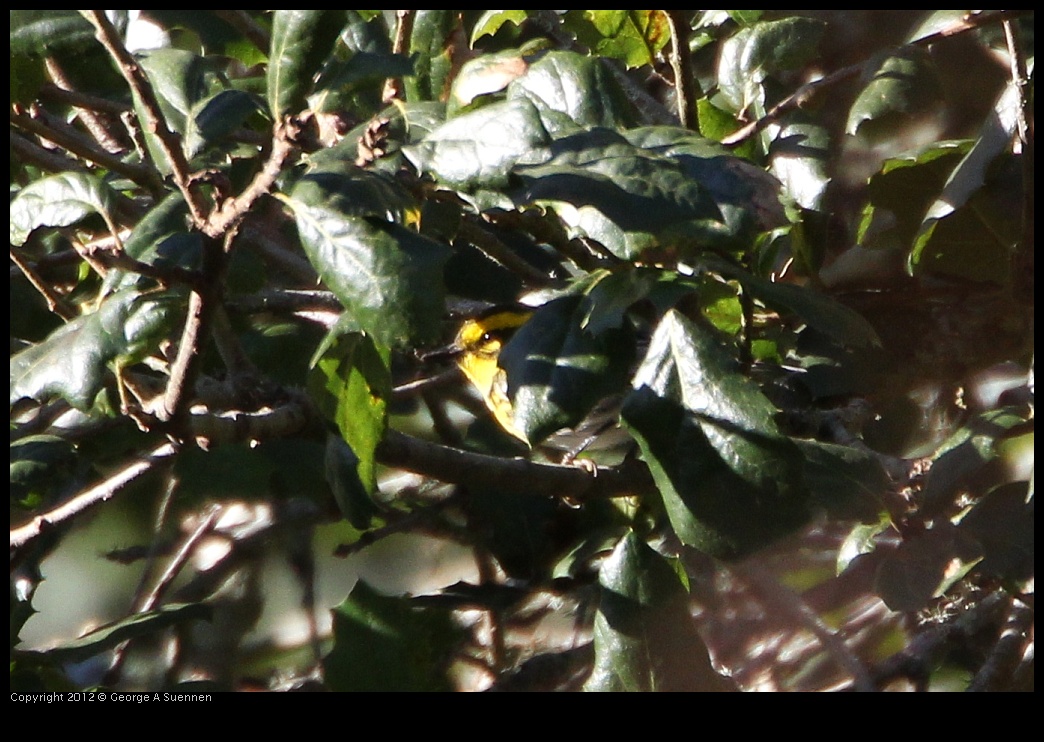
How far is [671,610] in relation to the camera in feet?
3.58

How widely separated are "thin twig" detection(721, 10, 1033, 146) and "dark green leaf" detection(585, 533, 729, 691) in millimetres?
488

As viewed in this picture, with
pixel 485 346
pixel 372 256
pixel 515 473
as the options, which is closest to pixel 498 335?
pixel 485 346

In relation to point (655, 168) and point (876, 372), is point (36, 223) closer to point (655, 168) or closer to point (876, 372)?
point (655, 168)

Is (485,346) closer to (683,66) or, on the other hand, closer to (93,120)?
(683,66)

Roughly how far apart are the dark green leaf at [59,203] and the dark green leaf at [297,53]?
365 millimetres

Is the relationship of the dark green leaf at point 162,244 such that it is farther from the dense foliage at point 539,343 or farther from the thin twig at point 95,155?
the thin twig at point 95,155

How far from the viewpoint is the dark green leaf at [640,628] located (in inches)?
42.3

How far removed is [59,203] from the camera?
3.95 ft

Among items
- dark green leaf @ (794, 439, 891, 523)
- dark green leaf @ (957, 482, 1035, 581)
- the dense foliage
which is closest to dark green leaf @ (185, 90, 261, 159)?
the dense foliage

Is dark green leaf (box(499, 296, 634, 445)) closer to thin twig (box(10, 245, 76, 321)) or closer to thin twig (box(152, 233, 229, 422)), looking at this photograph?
thin twig (box(152, 233, 229, 422))

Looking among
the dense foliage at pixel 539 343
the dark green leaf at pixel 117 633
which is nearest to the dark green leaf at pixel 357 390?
the dense foliage at pixel 539 343

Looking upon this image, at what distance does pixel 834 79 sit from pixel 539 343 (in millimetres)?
679
